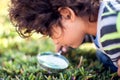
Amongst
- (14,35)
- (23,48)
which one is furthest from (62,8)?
(14,35)

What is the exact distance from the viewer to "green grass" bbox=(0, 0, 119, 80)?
261 centimetres

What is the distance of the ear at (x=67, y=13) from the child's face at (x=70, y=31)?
2 centimetres

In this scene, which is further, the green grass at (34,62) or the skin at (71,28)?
the green grass at (34,62)

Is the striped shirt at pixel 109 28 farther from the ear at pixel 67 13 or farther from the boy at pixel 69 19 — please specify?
the ear at pixel 67 13

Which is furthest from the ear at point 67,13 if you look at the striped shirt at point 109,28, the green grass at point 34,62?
the green grass at point 34,62

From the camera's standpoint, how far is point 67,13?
2350 mm

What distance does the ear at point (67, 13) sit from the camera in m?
2.33

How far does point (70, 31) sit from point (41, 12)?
217 millimetres

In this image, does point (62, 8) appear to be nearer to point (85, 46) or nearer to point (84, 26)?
point (84, 26)

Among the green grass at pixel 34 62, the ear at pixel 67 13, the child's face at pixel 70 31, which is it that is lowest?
the green grass at pixel 34 62

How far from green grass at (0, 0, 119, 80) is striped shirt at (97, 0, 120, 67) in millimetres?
273

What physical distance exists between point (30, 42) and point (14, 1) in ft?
3.94

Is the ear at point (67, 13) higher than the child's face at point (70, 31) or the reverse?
higher

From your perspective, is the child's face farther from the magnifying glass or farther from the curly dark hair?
the magnifying glass
